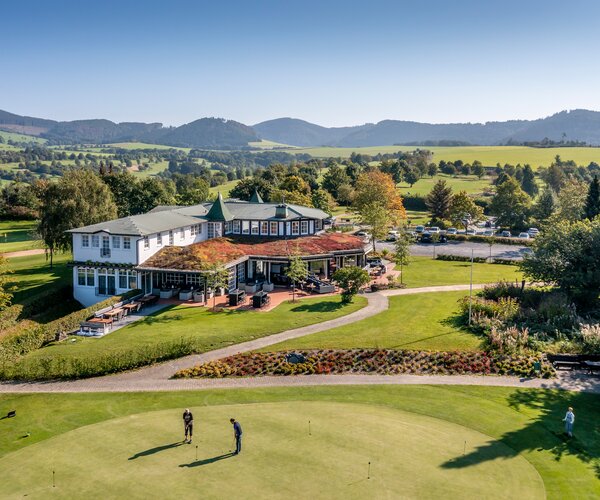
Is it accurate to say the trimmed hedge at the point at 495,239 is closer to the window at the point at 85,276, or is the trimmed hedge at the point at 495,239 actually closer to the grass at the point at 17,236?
the window at the point at 85,276

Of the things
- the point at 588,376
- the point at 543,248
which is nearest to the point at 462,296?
the point at 543,248

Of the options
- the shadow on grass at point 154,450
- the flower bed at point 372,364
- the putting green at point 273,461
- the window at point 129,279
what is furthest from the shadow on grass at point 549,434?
the window at point 129,279

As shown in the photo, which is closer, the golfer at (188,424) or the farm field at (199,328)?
the golfer at (188,424)

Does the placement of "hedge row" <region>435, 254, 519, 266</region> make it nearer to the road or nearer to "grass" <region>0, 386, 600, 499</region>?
the road

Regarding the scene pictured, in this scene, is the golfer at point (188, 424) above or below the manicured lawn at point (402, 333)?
above

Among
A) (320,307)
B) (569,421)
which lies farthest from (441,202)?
(569,421)

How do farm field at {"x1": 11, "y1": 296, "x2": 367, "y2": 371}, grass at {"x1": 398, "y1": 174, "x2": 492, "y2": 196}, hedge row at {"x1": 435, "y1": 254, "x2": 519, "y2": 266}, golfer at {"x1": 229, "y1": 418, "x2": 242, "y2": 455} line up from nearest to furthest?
1. golfer at {"x1": 229, "y1": 418, "x2": 242, "y2": 455}
2. farm field at {"x1": 11, "y1": 296, "x2": 367, "y2": 371}
3. hedge row at {"x1": 435, "y1": 254, "x2": 519, "y2": 266}
4. grass at {"x1": 398, "y1": 174, "x2": 492, "y2": 196}

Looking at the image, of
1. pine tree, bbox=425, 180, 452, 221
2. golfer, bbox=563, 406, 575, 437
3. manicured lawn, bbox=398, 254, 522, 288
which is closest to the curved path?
golfer, bbox=563, 406, 575, 437
